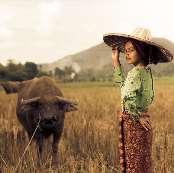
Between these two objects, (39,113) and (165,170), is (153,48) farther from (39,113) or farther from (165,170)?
(39,113)

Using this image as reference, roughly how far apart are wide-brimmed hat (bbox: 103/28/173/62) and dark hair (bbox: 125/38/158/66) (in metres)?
0.01

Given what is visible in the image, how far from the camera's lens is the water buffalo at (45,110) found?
346 inches

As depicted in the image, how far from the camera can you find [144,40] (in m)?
4.77

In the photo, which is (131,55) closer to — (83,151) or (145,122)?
(145,122)

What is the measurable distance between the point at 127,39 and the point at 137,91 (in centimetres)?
47

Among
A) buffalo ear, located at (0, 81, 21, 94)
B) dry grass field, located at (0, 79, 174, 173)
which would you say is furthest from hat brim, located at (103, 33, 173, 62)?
buffalo ear, located at (0, 81, 21, 94)

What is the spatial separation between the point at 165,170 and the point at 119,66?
172cm

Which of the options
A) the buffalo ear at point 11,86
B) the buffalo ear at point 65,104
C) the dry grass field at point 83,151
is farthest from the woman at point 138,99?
the buffalo ear at point 11,86

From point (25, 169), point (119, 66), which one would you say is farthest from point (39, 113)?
point (119, 66)

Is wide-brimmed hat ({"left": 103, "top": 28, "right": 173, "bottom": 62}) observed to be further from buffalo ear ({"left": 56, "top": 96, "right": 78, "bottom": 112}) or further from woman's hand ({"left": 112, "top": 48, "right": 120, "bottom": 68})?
buffalo ear ({"left": 56, "top": 96, "right": 78, "bottom": 112})

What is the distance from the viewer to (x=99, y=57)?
144 m

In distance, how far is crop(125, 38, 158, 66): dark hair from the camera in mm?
4875

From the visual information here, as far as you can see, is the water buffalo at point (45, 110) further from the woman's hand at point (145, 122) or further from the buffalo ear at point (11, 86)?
the woman's hand at point (145, 122)

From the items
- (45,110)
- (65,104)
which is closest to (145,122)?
(45,110)
